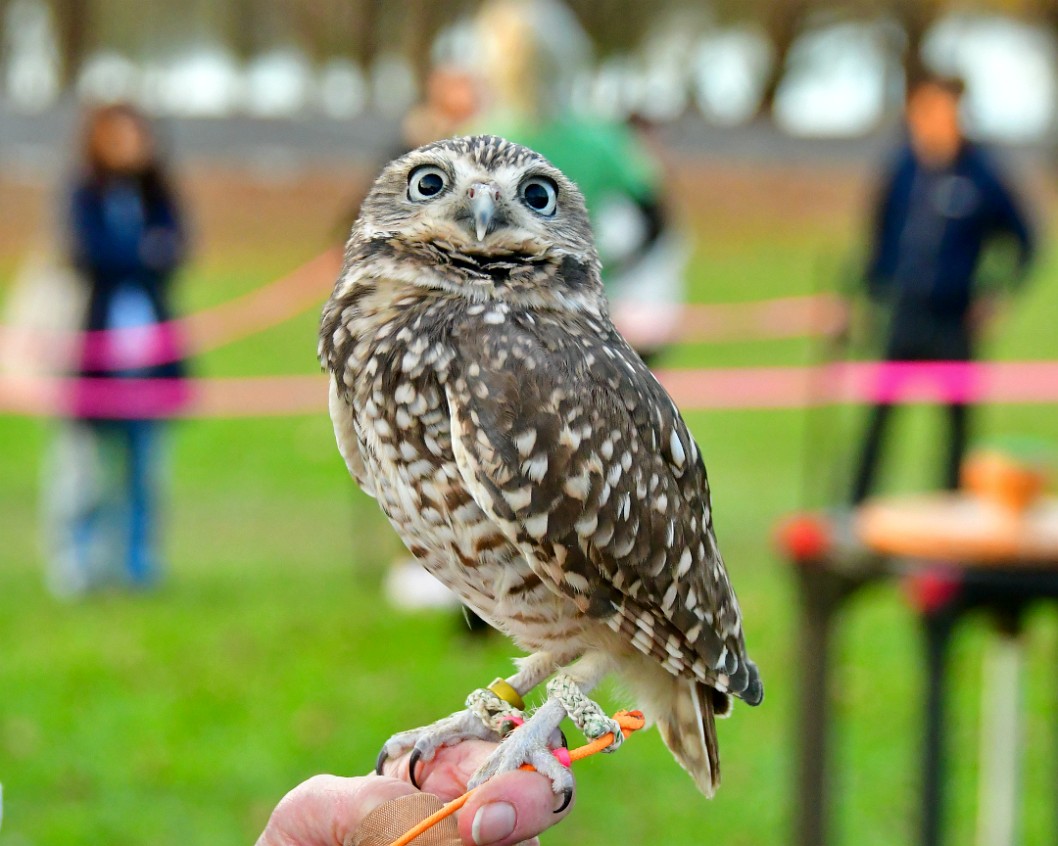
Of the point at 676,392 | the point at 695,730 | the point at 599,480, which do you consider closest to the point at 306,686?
the point at 695,730

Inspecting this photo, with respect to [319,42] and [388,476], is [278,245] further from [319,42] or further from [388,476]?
[388,476]

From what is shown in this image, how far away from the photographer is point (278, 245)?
66.4ft

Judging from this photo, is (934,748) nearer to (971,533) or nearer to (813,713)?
→ (813,713)

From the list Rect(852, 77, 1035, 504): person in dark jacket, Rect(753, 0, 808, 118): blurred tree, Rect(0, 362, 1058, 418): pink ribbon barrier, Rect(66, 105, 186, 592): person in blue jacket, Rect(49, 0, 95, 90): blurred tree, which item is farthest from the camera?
Rect(753, 0, 808, 118): blurred tree

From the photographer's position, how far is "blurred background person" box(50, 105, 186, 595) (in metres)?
6.64

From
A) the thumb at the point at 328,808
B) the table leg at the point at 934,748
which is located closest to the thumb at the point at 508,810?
the thumb at the point at 328,808

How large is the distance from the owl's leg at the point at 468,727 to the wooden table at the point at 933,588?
1.98 metres

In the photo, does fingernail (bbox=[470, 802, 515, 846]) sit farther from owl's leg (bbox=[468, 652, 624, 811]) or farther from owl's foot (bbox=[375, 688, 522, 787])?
owl's foot (bbox=[375, 688, 522, 787])

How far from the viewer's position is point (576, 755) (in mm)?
1418

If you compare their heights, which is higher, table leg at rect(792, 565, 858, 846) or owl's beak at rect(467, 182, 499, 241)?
owl's beak at rect(467, 182, 499, 241)

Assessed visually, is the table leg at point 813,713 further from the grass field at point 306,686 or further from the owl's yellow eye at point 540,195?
the owl's yellow eye at point 540,195

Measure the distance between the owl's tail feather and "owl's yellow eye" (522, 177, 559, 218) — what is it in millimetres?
639

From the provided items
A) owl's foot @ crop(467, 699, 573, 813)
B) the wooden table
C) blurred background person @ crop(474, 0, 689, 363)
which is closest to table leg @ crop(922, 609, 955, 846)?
the wooden table

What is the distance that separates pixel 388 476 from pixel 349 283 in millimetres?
217
